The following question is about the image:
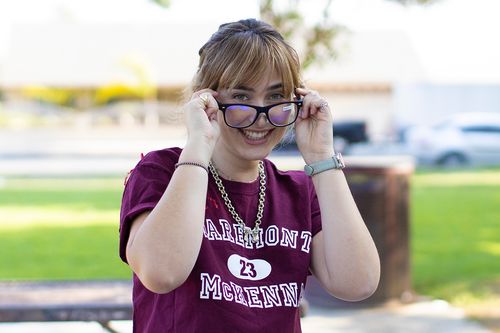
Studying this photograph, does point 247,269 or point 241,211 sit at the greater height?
point 241,211

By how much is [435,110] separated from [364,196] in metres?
26.6

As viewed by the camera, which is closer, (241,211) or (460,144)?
(241,211)

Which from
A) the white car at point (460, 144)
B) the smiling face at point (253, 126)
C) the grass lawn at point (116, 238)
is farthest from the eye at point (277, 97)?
the white car at point (460, 144)

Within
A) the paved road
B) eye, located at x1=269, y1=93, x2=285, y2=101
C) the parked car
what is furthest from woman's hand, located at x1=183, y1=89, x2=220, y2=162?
the parked car

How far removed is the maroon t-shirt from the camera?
164 cm

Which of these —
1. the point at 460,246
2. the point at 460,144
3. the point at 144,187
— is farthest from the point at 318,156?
the point at 460,144

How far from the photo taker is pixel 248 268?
1.71m

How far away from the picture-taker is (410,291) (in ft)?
21.7

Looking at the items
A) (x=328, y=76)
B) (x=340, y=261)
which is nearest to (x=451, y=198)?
(x=340, y=261)

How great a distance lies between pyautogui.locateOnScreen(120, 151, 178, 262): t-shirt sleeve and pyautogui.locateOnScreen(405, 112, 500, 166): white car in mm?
23207

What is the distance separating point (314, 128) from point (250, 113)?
0.82 feet

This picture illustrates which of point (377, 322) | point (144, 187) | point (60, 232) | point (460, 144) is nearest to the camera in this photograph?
point (144, 187)

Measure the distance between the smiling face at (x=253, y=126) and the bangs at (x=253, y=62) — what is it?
1cm

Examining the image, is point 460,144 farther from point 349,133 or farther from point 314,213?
point 314,213
